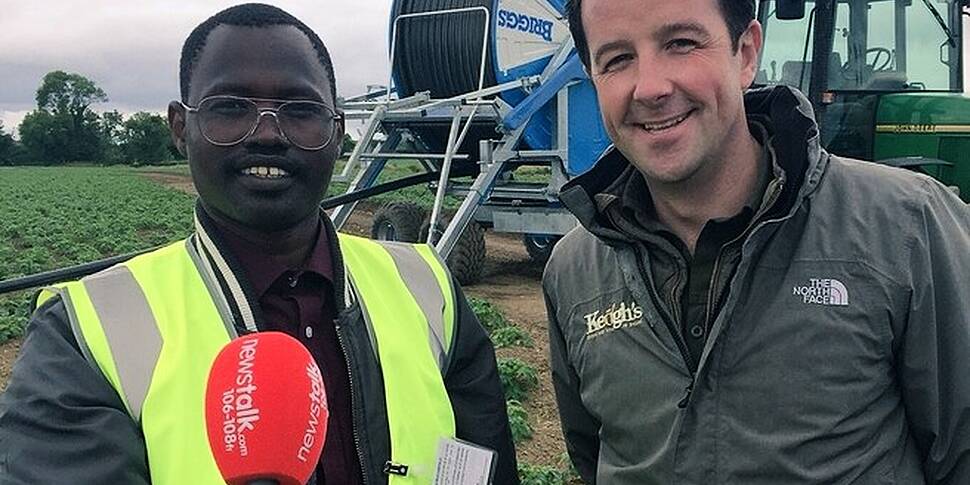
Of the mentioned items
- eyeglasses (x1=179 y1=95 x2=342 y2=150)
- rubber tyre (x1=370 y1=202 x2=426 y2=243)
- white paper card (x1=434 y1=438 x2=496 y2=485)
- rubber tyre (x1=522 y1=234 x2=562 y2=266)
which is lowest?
rubber tyre (x1=522 y1=234 x2=562 y2=266)

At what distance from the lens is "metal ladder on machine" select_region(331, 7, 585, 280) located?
910cm

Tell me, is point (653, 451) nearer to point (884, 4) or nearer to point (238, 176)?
point (238, 176)

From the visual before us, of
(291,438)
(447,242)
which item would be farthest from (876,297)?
(447,242)

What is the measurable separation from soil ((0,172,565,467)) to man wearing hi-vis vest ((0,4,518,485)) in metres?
1.48

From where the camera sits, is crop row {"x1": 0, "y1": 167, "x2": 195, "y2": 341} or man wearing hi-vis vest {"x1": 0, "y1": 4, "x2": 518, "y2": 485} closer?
man wearing hi-vis vest {"x1": 0, "y1": 4, "x2": 518, "y2": 485}

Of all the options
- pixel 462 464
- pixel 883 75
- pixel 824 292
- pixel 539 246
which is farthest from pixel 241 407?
pixel 539 246

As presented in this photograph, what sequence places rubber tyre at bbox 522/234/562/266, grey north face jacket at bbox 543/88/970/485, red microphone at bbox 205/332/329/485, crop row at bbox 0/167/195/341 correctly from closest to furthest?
red microphone at bbox 205/332/329/485, grey north face jacket at bbox 543/88/970/485, rubber tyre at bbox 522/234/562/266, crop row at bbox 0/167/195/341

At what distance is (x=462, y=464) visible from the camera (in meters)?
2.19

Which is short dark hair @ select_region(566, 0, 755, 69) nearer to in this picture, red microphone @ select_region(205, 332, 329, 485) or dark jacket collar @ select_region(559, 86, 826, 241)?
dark jacket collar @ select_region(559, 86, 826, 241)

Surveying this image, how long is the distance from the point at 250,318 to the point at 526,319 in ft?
25.9

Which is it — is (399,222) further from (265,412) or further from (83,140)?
(83,140)

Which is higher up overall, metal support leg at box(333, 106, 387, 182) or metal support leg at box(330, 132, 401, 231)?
metal support leg at box(333, 106, 387, 182)

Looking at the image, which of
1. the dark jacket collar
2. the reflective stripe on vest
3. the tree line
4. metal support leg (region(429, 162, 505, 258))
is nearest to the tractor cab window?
metal support leg (region(429, 162, 505, 258))

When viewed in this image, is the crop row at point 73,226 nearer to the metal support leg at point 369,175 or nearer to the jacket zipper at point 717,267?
the metal support leg at point 369,175
